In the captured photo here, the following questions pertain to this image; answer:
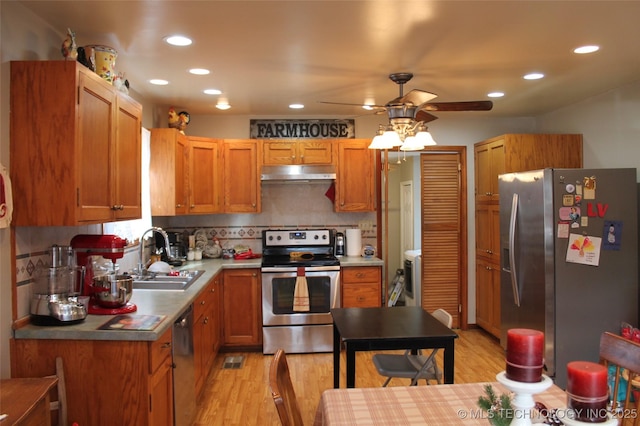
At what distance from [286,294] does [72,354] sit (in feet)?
8.44

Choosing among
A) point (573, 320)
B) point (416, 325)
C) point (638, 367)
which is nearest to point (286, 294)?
point (416, 325)

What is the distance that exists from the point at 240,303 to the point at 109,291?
2.17 m

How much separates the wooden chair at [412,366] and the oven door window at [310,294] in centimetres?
154

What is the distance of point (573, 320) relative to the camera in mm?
3715

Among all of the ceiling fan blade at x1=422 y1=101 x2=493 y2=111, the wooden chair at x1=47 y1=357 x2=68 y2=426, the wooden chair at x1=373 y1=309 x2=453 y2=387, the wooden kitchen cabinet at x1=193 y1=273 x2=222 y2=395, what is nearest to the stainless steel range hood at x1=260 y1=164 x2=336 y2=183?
the wooden kitchen cabinet at x1=193 y1=273 x2=222 y2=395

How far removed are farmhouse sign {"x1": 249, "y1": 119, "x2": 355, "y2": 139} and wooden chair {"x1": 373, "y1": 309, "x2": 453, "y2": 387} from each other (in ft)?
8.60

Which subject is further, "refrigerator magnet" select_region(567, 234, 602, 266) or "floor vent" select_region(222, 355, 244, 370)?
Answer: "floor vent" select_region(222, 355, 244, 370)

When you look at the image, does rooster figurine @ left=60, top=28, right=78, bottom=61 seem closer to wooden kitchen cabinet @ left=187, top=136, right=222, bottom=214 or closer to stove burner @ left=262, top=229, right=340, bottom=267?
wooden kitchen cabinet @ left=187, top=136, right=222, bottom=214

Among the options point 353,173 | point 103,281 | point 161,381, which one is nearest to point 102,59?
point 103,281

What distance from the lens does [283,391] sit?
5.50 ft

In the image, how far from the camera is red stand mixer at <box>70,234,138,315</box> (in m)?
2.62

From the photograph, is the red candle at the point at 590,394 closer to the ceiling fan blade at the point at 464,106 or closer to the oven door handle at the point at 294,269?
the ceiling fan blade at the point at 464,106

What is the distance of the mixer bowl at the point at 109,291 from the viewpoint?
103 inches

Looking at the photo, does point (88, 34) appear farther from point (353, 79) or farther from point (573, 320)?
point (573, 320)
